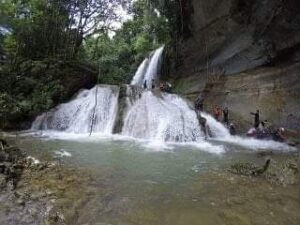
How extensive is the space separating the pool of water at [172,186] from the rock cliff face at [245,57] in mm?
5052

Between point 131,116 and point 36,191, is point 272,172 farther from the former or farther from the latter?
point 131,116

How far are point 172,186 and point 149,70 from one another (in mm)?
20516

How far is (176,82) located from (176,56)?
196 centimetres

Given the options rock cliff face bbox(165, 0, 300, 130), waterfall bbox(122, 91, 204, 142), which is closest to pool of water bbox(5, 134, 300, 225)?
waterfall bbox(122, 91, 204, 142)

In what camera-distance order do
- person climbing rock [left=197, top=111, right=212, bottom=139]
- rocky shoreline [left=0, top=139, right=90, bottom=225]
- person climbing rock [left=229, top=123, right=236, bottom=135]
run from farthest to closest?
person climbing rock [left=229, top=123, right=236, bottom=135] → person climbing rock [left=197, top=111, right=212, bottom=139] → rocky shoreline [left=0, top=139, right=90, bottom=225]

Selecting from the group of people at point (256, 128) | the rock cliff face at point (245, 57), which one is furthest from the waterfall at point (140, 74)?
the group of people at point (256, 128)

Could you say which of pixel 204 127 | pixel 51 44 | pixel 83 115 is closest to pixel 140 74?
pixel 51 44

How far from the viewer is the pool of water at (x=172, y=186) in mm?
5828

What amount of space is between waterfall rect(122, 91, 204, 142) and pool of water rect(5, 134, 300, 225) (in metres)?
1.87

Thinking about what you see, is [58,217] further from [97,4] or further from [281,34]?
[97,4]

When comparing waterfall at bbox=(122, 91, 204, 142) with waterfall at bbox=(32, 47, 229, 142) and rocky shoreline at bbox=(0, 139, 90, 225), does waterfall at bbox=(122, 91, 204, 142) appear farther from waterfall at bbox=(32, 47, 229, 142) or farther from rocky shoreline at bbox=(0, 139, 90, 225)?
rocky shoreline at bbox=(0, 139, 90, 225)

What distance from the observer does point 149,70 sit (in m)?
27.4

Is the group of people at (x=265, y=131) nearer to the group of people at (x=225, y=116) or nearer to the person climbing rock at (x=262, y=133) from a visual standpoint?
the person climbing rock at (x=262, y=133)

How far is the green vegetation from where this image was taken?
16953 millimetres
